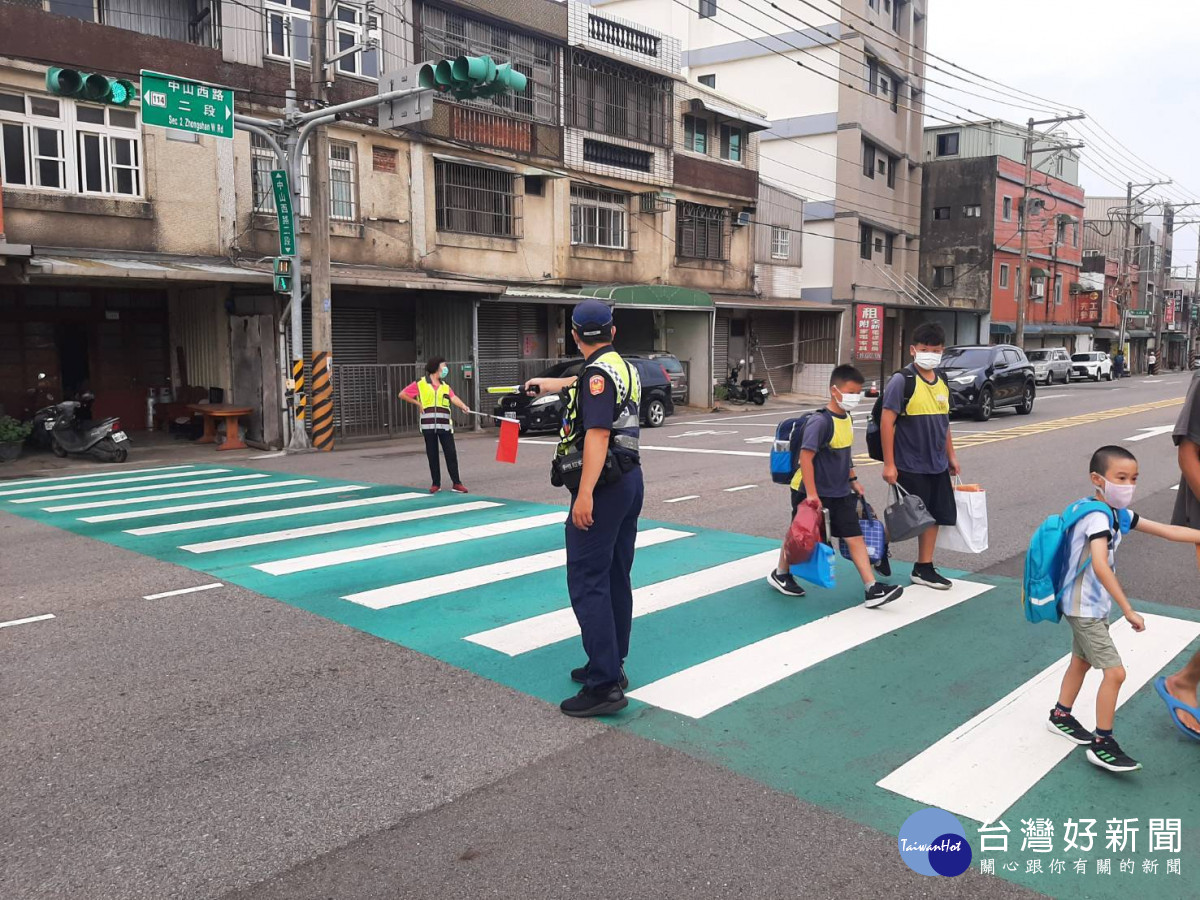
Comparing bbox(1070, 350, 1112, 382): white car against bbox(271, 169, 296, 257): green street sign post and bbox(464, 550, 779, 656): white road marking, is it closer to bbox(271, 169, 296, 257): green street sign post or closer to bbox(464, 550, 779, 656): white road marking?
bbox(271, 169, 296, 257): green street sign post

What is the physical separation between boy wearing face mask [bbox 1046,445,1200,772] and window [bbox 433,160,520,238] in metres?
20.4

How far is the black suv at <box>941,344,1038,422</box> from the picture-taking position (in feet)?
72.4

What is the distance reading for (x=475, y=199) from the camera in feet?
77.7

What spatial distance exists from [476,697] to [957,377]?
1987cm

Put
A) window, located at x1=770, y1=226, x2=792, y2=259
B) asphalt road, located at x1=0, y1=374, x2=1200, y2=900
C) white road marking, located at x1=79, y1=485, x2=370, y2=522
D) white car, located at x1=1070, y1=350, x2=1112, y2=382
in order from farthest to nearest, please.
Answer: white car, located at x1=1070, y1=350, x2=1112, y2=382, window, located at x1=770, y1=226, x2=792, y2=259, white road marking, located at x1=79, y1=485, x2=370, y2=522, asphalt road, located at x1=0, y1=374, x2=1200, y2=900

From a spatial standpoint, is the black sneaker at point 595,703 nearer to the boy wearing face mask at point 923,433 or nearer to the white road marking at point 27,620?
the boy wearing face mask at point 923,433

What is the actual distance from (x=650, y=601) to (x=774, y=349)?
29.2 meters

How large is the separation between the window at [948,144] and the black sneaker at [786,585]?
49.1 metres

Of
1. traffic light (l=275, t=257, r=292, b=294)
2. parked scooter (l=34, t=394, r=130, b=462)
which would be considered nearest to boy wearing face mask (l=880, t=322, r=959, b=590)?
traffic light (l=275, t=257, r=292, b=294)

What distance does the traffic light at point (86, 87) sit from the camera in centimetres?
1187

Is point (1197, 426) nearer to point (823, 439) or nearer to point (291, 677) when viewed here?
point (823, 439)

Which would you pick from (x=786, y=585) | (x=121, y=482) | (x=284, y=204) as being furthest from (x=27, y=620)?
(x=284, y=204)

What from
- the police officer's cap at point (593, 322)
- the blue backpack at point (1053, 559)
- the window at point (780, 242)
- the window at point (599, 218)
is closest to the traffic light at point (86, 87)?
the police officer's cap at point (593, 322)

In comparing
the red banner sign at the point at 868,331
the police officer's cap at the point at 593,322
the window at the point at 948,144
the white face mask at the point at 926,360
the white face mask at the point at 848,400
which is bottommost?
the white face mask at the point at 848,400
